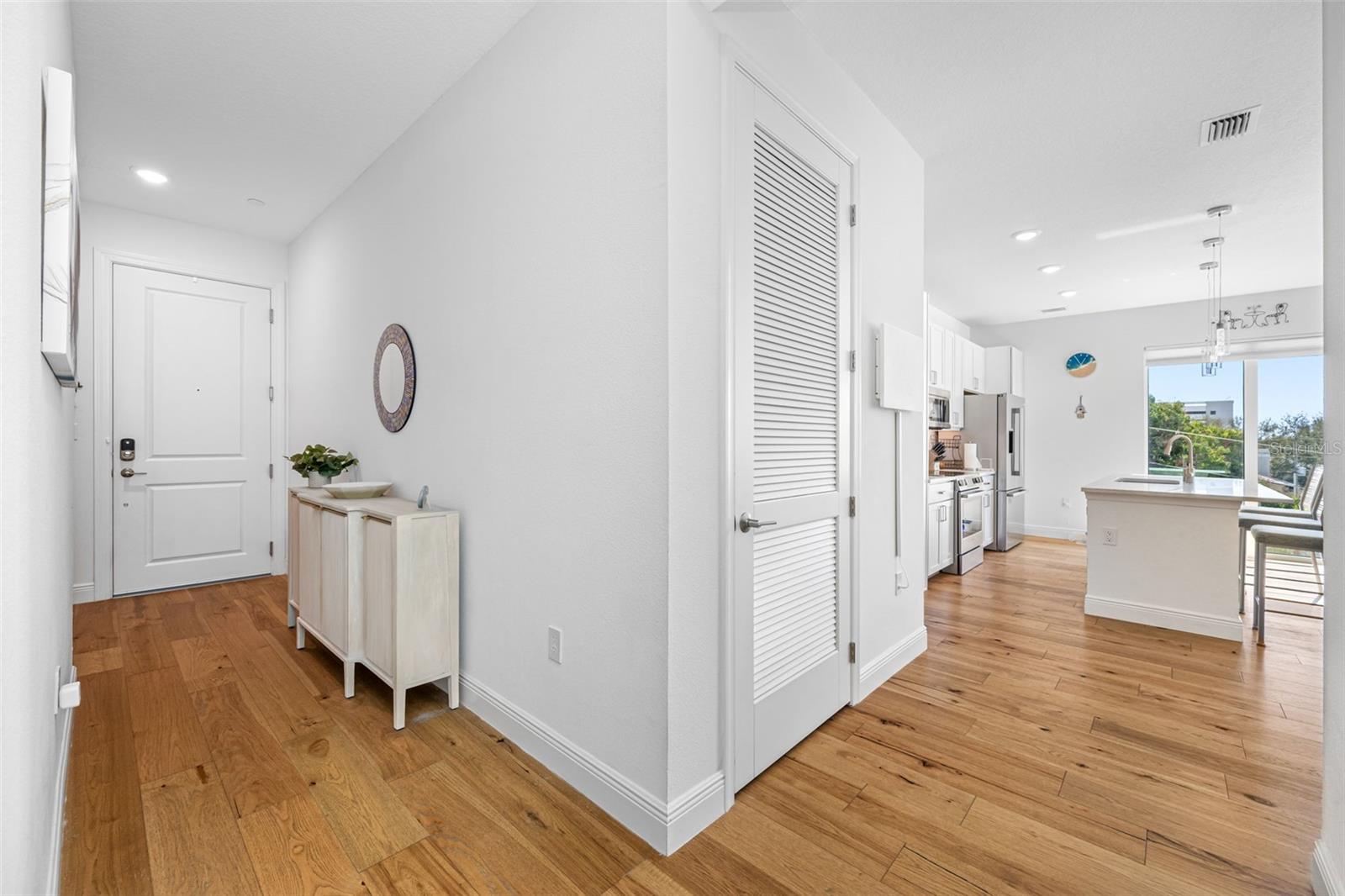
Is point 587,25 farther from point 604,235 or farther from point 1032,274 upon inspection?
point 1032,274

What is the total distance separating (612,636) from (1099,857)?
1.48 m

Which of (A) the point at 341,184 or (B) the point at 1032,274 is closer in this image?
(A) the point at 341,184

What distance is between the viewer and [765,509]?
76.4 inches

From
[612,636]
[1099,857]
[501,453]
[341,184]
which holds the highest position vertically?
[341,184]

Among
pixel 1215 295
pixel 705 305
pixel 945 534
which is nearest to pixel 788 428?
pixel 705 305

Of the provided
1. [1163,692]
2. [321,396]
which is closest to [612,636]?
[1163,692]

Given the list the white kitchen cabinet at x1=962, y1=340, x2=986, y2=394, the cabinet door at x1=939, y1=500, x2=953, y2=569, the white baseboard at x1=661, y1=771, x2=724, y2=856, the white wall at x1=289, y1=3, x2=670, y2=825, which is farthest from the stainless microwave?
the white baseboard at x1=661, y1=771, x2=724, y2=856

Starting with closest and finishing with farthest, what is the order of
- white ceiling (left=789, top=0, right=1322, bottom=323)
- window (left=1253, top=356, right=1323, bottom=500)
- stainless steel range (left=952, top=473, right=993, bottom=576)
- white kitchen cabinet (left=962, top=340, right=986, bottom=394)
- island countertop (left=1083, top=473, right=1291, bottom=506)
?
white ceiling (left=789, top=0, right=1322, bottom=323)
island countertop (left=1083, top=473, right=1291, bottom=506)
stainless steel range (left=952, top=473, right=993, bottom=576)
window (left=1253, top=356, right=1323, bottom=500)
white kitchen cabinet (left=962, top=340, right=986, bottom=394)

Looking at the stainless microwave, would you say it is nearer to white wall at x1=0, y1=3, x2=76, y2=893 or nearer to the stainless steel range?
the stainless steel range

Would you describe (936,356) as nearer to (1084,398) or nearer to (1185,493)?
(1185,493)

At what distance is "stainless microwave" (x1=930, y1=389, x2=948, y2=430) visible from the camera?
18.3 ft

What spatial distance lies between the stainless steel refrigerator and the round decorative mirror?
215 inches

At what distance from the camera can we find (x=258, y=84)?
8.34 feet

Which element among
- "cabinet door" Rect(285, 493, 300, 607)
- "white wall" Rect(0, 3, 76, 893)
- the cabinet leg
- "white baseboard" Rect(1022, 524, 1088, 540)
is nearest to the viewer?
"white wall" Rect(0, 3, 76, 893)
